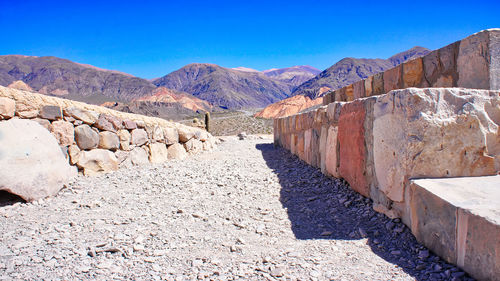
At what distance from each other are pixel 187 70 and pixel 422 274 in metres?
127

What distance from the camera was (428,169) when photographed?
2.04 m

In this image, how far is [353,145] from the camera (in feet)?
9.62

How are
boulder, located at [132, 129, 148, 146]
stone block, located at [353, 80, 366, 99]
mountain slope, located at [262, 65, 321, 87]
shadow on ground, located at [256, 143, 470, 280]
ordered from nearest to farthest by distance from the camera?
shadow on ground, located at [256, 143, 470, 280]
stone block, located at [353, 80, 366, 99]
boulder, located at [132, 129, 148, 146]
mountain slope, located at [262, 65, 321, 87]

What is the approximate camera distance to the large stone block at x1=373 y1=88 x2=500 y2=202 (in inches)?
79.7

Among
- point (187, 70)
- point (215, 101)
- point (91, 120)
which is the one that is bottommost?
point (91, 120)

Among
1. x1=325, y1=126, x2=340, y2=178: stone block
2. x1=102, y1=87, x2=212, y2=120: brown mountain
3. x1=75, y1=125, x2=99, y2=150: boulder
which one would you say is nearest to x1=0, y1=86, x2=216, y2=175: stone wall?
x1=75, y1=125, x2=99, y2=150: boulder

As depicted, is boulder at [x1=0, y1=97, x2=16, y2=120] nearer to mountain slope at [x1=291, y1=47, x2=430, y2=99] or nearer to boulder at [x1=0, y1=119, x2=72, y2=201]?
boulder at [x1=0, y1=119, x2=72, y2=201]

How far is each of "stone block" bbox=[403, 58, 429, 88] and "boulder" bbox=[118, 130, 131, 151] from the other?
3887 millimetres

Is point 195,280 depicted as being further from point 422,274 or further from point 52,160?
point 52,160

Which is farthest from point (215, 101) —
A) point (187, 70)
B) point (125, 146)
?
point (125, 146)

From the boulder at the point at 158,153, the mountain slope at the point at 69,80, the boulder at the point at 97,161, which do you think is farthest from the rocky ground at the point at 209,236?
the mountain slope at the point at 69,80

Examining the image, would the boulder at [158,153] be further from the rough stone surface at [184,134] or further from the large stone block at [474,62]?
the large stone block at [474,62]

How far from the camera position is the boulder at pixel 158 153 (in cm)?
505

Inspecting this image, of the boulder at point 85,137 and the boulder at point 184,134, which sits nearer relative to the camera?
the boulder at point 85,137
